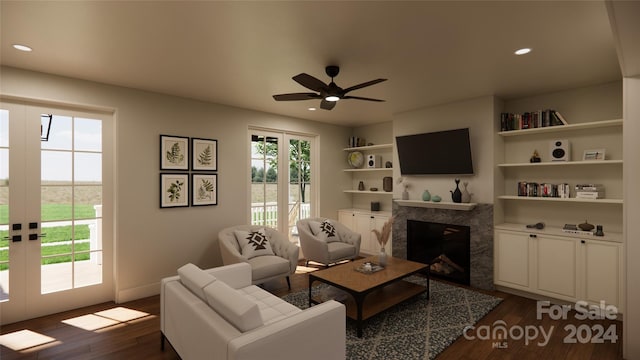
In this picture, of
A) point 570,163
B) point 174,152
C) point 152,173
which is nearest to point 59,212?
point 152,173

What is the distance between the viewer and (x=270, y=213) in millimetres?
5367

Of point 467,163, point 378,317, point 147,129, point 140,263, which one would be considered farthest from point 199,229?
point 467,163

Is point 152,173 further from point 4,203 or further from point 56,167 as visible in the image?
point 4,203

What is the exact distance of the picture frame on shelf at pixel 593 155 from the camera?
356 cm

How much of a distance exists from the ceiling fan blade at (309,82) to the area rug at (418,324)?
228cm

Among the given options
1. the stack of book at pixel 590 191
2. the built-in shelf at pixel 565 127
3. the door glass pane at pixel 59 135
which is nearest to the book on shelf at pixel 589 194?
the stack of book at pixel 590 191

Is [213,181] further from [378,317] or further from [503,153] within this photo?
[503,153]

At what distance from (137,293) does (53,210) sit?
1.35m

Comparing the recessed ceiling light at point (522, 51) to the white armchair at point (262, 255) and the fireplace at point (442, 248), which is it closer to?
the fireplace at point (442, 248)

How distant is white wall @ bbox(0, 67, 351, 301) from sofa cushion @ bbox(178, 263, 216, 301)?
1.74 metres

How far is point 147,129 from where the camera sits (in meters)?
3.94

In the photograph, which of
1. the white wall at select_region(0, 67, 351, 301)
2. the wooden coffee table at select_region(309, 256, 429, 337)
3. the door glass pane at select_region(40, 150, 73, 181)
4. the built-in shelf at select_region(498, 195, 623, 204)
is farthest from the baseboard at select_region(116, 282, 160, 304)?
the built-in shelf at select_region(498, 195, 623, 204)

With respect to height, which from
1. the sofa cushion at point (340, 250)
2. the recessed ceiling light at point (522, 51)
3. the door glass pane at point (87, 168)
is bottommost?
the sofa cushion at point (340, 250)

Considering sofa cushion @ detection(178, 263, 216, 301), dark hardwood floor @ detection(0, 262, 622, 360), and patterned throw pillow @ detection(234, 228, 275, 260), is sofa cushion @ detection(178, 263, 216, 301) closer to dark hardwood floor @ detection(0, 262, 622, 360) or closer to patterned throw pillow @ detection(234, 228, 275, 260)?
dark hardwood floor @ detection(0, 262, 622, 360)
